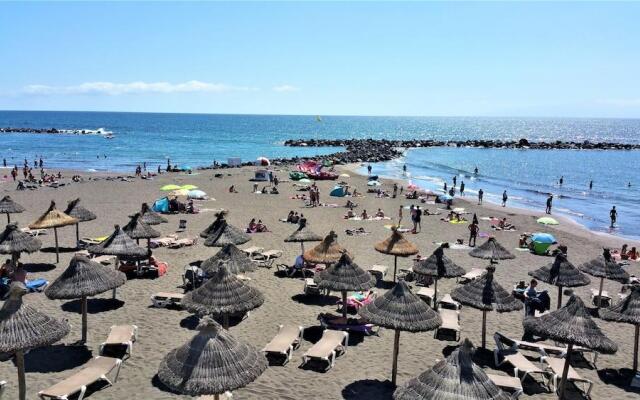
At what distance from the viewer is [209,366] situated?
23.4 ft

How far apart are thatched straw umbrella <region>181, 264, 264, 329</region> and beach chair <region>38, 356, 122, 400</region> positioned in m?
1.80

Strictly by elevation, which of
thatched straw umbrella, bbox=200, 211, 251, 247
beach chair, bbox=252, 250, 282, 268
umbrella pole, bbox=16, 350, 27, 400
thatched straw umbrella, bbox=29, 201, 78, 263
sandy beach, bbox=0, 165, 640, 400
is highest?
thatched straw umbrella, bbox=29, 201, 78, 263

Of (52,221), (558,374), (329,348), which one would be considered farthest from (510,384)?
(52,221)

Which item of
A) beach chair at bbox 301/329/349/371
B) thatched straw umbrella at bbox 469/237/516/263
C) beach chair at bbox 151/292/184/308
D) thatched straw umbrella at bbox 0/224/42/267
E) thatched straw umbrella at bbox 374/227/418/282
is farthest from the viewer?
thatched straw umbrella at bbox 469/237/516/263

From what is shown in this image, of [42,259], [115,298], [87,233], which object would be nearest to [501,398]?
[115,298]

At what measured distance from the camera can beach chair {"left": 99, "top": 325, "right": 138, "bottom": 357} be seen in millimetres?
10867

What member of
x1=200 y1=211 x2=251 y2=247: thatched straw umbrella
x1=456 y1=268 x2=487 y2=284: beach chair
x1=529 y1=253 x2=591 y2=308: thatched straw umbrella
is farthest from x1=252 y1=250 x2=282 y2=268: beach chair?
x1=529 y1=253 x2=591 y2=308: thatched straw umbrella

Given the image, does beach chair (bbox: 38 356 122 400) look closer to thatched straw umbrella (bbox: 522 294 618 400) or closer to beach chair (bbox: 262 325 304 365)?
beach chair (bbox: 262 325 304 365)

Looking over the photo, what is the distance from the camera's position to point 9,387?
31.2 ft

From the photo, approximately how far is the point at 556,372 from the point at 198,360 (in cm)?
767

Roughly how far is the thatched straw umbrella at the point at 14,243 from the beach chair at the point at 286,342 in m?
8.54

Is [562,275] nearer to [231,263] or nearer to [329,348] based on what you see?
[329,348]

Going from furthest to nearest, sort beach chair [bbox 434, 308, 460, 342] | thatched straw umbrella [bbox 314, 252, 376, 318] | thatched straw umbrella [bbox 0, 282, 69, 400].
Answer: beach chair [bbox 434, 308, 460, 342] → thatched straw umbrella [bbox 314, 252, 376, 318] → thatched straw umbrella [bbox 0, 282, 69, 400]

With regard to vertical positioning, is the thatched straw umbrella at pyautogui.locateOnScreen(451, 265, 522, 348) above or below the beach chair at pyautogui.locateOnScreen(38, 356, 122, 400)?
above
